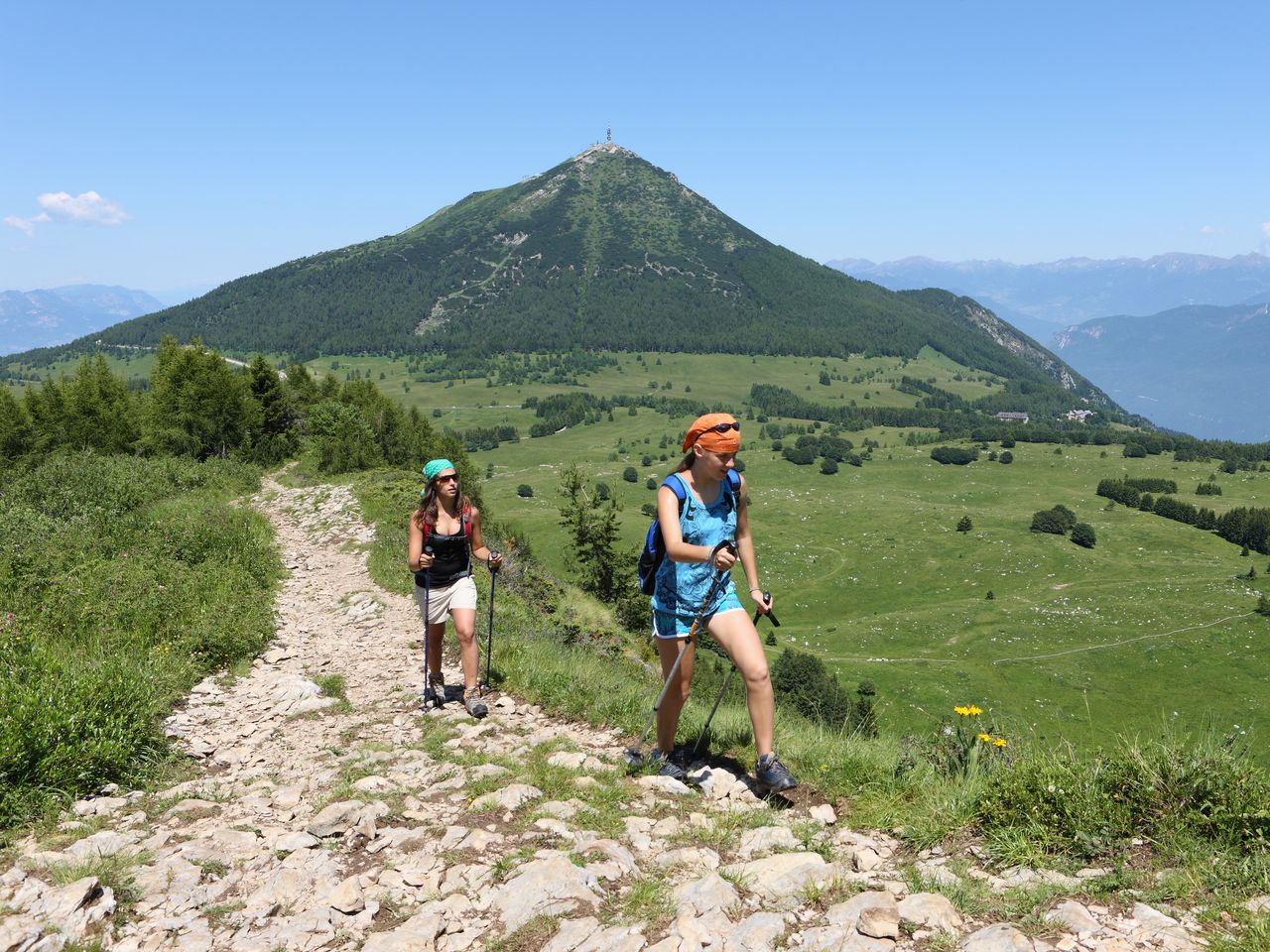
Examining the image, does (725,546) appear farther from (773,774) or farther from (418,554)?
(418,554)

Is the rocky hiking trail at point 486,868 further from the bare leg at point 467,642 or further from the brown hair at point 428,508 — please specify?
the brown hair at point 428,508

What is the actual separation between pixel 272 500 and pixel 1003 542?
534 feet

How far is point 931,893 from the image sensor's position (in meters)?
4.45

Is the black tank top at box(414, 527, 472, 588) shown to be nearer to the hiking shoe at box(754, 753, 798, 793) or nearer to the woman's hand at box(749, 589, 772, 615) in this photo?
the woman's hand at box(749, 589, 772, 615)

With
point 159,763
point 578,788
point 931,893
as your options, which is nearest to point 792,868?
point 931,893

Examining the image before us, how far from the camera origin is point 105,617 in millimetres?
11008

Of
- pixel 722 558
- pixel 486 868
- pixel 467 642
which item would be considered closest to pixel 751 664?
pixel 722 558

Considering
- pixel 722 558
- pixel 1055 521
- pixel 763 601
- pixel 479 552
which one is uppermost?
pixel 722 558

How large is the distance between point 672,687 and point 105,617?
31.4 feet

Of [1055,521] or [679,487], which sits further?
[1055,521]

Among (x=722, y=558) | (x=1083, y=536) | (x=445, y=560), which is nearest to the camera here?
(x=722, y=558)

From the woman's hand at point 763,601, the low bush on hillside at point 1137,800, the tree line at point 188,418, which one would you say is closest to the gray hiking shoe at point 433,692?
the woman's hand at point 763,601

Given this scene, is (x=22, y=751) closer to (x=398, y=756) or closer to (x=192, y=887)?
(x=192, y=887)

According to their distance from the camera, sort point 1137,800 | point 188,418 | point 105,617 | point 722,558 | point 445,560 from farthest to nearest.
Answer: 1. point 188,418
2. point 105,617
3. point 445,560
4. point 722,558
5. point 1137,800
